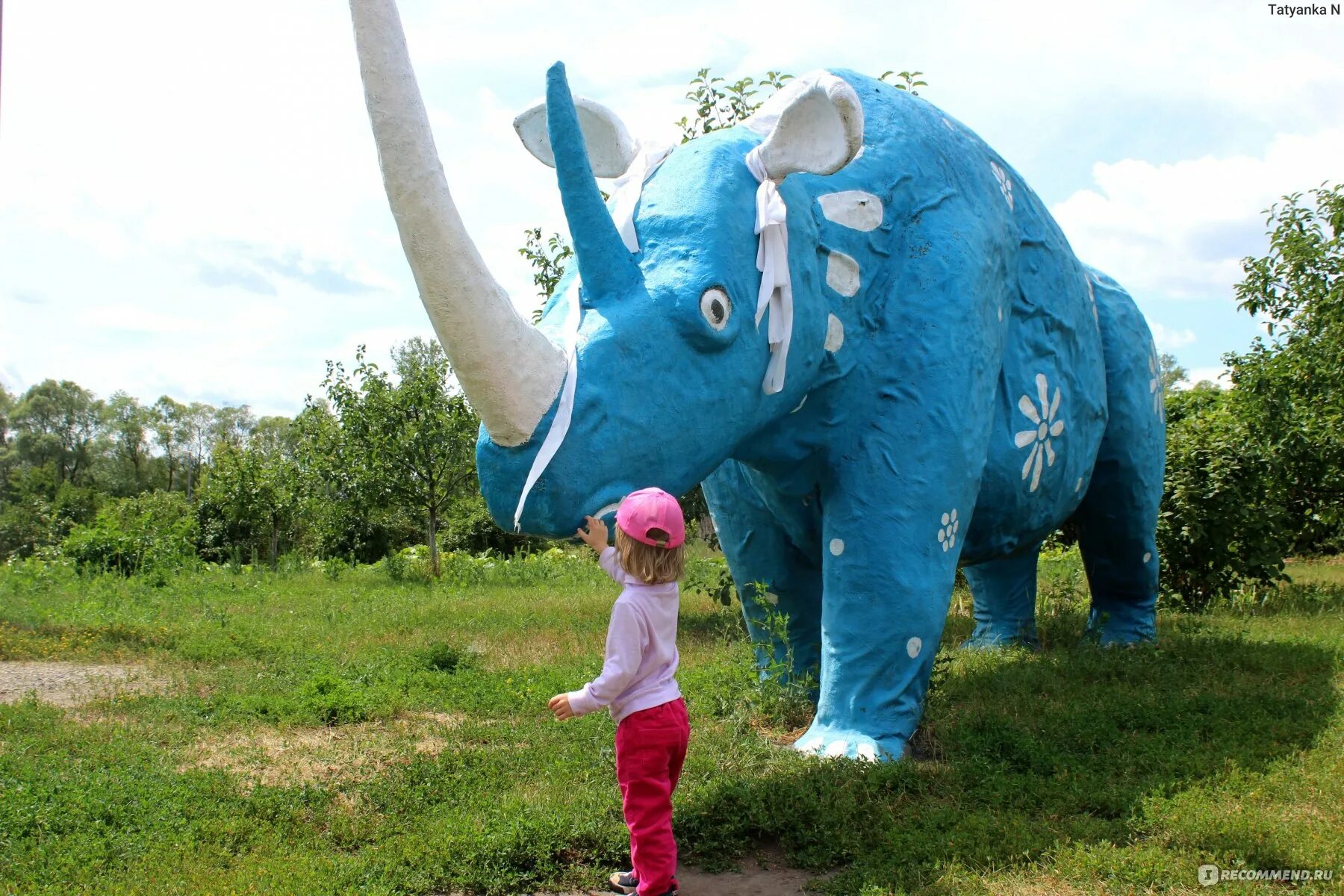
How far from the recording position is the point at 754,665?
4.97 meters

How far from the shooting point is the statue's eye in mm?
3211

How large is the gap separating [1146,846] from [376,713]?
3.46 metres

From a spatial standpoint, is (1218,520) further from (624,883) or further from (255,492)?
(255,492)

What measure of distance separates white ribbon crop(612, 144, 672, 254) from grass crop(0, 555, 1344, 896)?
1.82m

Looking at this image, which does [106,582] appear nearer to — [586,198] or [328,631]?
[328,631]

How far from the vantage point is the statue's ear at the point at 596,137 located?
395cm

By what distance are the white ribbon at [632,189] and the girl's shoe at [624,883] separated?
5.91 feet

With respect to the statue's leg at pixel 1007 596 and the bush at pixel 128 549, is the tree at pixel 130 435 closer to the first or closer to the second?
the bush at pixel 128 549

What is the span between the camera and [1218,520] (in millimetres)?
8633

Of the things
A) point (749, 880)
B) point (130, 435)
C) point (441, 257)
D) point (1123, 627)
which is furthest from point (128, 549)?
point (130, 435)

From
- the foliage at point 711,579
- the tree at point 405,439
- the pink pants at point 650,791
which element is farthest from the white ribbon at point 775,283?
the tree at point 405,439

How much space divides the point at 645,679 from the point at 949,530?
1.60 meters

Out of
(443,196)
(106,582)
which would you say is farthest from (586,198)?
(106,582)

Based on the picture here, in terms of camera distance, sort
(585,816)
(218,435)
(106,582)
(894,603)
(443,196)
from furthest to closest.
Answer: (218,435) < (106,582) < (894,603) < (585,816) < (443,196)
